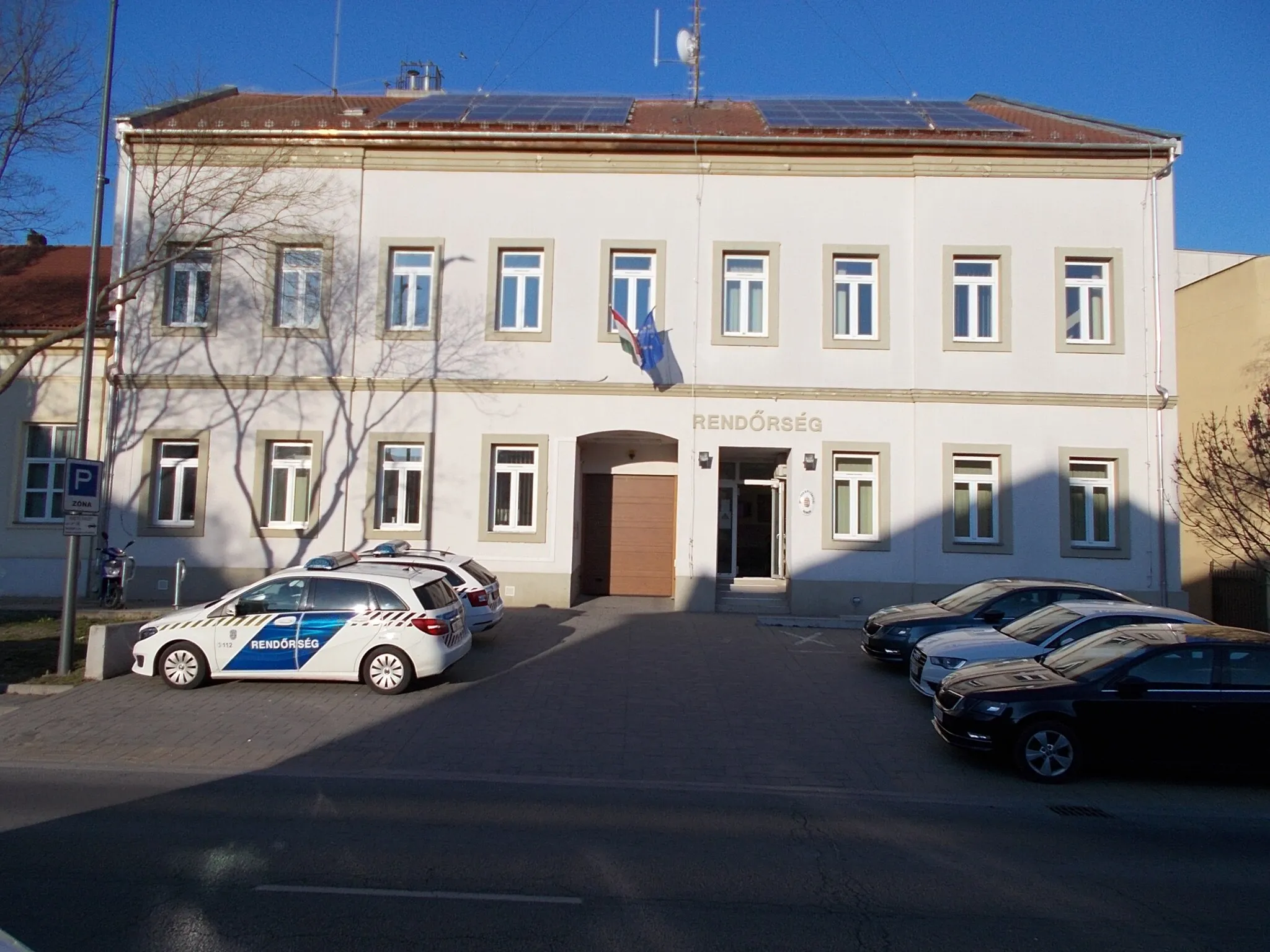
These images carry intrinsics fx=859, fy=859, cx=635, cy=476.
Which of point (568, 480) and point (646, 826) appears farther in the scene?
point (568, 480)

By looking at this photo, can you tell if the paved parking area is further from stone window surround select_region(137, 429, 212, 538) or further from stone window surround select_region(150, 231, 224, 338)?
stone window surround select_region(150, 231, 224, 338)

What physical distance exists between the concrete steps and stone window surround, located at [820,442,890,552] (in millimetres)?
1478

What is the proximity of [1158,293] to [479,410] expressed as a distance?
46.9 feet

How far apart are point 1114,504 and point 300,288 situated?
17.8 meters

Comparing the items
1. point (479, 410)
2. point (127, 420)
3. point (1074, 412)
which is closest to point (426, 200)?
point (479, 410)

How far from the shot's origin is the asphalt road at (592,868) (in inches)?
181

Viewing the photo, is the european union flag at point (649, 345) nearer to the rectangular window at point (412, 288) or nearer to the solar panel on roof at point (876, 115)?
the rectangular window at point (412, 288)

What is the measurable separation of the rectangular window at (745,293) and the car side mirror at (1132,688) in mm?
11615

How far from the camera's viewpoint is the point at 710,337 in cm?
1798

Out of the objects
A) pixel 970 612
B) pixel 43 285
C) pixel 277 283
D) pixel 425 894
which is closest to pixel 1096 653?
pixel 970 612

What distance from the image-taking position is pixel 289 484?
722 inches

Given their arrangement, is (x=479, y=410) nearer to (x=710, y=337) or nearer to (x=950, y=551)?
(x=710, y=337)

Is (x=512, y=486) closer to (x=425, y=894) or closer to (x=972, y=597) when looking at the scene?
(x=972, y=597)

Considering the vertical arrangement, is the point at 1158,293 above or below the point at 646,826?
above
